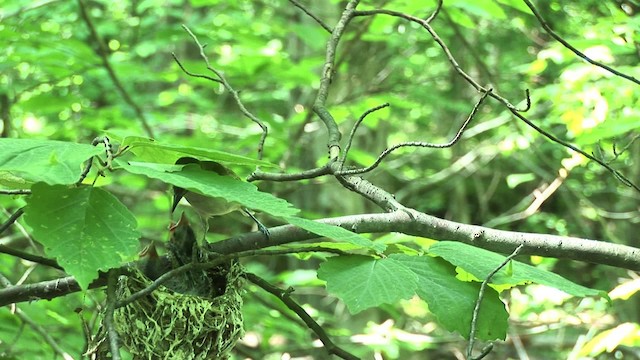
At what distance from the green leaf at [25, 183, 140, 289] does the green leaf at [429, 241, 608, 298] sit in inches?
20.6

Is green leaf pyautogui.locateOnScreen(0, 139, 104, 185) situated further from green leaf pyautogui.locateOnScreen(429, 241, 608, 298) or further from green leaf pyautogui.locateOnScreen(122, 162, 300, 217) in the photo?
green leaf pyautogui.locateOnScreen(429, 241, 608, 298)

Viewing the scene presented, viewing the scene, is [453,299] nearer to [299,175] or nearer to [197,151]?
[299,175]

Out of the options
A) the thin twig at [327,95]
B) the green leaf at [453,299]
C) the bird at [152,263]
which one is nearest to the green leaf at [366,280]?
the green leaf at [453,299]

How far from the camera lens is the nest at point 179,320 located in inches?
51.9

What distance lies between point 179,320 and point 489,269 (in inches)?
23.1

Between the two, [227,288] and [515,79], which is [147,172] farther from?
[515,79]

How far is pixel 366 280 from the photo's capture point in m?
1.12

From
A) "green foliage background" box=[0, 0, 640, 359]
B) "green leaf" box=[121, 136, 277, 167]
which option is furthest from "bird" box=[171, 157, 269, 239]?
"green foliage background" box=[0, 0, 640, 359]

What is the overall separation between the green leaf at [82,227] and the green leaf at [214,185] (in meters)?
0.09

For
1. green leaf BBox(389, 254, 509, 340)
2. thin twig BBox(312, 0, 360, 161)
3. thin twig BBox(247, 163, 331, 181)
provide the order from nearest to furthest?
green leaf BBox(389, 254, 509, 340), thin twig BBox(247, 163, 331, 181), thin twig BBox(312, 0, 360, 161)

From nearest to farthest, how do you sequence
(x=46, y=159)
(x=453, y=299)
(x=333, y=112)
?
(x=46, y=159), (x=453, y=299), (x=333, y=112)

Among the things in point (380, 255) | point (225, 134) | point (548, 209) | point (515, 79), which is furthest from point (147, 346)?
point (548, 209)

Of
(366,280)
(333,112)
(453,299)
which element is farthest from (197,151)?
(333,112)

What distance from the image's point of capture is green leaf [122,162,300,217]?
0.99 m
